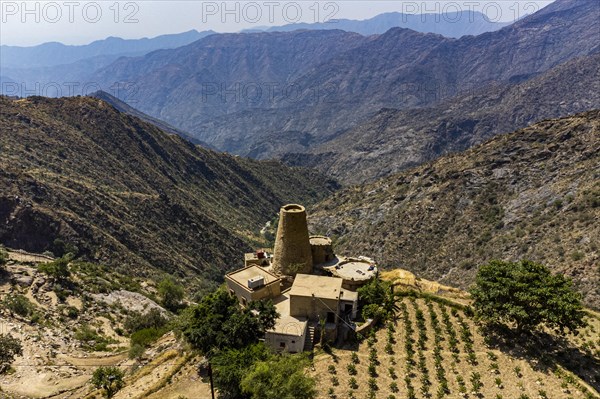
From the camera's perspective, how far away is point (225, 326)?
23469 millimetres

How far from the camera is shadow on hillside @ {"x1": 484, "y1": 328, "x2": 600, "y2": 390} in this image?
23141mm

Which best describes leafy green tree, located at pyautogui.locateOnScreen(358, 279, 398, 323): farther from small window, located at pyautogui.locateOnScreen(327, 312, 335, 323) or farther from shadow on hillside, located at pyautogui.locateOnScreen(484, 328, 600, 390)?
shadow on hillside, located at pyautogui.locateOnScreen(484, 328, 600, 390)

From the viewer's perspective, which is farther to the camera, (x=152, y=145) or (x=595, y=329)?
(x=152, y=145)

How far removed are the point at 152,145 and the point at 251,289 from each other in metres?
104

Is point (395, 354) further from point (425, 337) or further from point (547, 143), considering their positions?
point (547, 143)

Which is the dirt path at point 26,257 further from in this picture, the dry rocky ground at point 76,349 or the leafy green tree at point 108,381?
the leafy green tree at point 108,381

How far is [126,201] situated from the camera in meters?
81.1

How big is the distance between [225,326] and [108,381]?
26.6 ft

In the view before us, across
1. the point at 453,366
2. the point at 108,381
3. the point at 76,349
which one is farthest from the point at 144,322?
the point at 453,366

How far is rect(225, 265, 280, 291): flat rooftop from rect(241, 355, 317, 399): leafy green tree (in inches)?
327

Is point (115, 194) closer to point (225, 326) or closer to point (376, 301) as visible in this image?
point (225, 326)

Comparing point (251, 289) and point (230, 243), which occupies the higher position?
point (251, 289)

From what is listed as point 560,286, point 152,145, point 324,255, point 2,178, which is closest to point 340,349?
point 324,255

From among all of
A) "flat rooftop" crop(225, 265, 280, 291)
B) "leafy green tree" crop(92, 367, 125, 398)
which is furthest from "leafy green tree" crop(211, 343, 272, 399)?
"leafy green tree" crop(92, 367, 125, 398)
